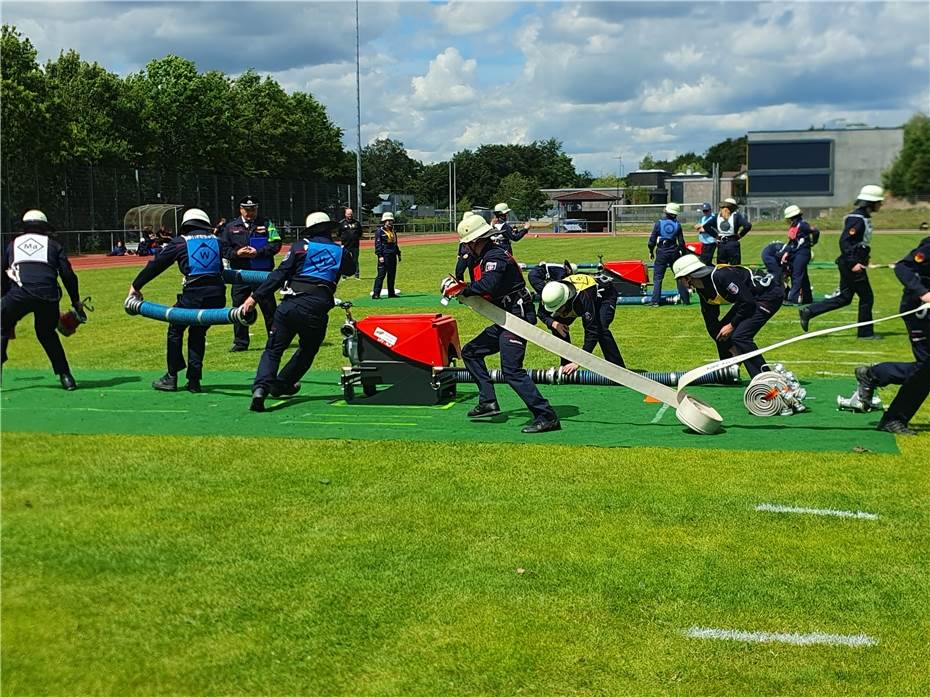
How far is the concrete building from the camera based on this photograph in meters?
107

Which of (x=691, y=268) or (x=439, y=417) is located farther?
(x=691, y=268)

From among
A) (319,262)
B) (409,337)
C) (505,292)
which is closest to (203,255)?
(319,262)

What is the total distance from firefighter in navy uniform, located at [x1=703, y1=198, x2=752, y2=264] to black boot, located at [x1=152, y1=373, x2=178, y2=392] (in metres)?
12.3

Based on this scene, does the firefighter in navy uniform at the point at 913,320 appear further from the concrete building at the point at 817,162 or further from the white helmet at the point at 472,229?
the concrete building at the point at 817,162

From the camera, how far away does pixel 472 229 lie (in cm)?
989

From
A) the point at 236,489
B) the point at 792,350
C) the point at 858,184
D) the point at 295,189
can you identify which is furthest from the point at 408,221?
the point at 236,489

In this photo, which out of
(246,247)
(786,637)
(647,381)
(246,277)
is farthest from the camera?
(246,247)

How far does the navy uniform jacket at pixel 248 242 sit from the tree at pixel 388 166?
411 ft

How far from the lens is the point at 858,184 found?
107 metres

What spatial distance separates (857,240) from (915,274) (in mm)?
6614

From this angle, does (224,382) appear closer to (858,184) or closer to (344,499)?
(344,499)

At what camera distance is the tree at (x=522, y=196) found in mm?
100113

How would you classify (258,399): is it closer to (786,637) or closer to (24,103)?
(786,637)

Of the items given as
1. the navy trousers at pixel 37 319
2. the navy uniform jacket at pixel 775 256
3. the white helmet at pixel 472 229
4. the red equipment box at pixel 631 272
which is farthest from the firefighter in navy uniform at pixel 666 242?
the navy trousers at pixel 37 319
